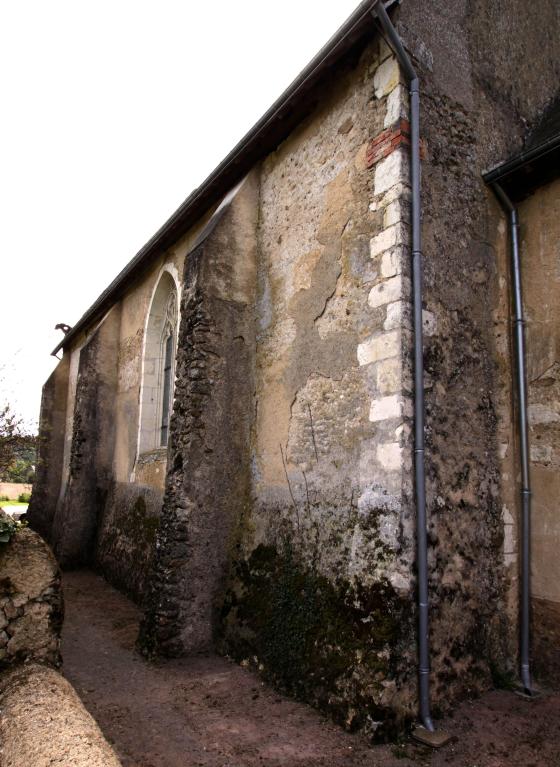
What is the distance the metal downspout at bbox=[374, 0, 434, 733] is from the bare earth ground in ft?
1.40

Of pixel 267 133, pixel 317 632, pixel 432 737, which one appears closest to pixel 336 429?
pixel 317 632

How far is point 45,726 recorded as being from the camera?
2568mm

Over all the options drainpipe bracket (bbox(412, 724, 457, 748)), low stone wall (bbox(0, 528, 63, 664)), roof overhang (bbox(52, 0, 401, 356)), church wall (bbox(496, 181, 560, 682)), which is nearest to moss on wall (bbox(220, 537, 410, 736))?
drainpipe bracket (bbox(412, 724, 457, 748))

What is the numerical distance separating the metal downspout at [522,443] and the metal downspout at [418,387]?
119cm

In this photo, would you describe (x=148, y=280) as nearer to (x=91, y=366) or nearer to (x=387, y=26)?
(x=91, y=366)

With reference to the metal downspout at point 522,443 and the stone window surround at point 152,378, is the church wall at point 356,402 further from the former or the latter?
the stone window surround at point 152,378

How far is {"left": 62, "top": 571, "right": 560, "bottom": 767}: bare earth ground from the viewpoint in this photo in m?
3.66

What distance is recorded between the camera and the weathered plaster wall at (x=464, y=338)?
175 inches

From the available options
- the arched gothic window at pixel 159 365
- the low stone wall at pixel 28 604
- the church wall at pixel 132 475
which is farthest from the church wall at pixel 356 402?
the arched gothic window at pixel 159 365

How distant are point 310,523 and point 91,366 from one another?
6659mm

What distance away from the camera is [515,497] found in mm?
5066

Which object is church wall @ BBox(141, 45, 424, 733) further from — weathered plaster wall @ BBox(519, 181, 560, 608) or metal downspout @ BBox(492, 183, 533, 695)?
weathered plaster wall @ BBox(519, 181, 560, 608)

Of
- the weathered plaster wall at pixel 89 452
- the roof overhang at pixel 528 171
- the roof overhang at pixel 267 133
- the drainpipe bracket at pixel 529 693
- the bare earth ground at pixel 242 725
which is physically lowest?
the bare earth ground at pixel 242 725

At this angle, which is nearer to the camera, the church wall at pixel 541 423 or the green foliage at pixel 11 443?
the church wall at pixel 541 423
